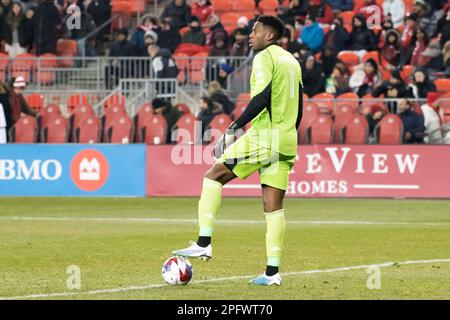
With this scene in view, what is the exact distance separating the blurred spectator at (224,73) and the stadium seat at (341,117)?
123 inches

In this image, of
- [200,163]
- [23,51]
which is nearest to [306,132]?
[200,163]

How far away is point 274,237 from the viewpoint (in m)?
10.8

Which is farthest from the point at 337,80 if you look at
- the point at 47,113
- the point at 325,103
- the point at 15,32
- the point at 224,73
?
the point at 15,32

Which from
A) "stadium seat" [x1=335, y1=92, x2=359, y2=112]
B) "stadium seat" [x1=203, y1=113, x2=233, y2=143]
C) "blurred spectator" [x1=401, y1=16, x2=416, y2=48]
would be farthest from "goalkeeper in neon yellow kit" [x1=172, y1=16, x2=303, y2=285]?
"blurred spectator" [x1=401, y1=16, x2=416, y2=48]

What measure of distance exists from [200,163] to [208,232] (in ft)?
38.9

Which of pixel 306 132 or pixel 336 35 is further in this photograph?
pixel 336 35

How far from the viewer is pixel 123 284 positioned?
1084cm

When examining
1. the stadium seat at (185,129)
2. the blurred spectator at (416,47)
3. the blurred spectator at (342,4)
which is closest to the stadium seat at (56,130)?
the stadium seat at (185,129)

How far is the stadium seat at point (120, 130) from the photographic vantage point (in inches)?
971

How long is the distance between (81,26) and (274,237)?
19869 mm

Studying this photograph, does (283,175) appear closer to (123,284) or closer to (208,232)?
(208,232)

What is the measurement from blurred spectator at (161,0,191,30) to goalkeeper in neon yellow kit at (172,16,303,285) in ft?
60.6

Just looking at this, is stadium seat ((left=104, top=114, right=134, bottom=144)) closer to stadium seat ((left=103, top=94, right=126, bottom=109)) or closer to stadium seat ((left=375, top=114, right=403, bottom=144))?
stadium seat ((left=103, top=94, right=126, bottom=109))
